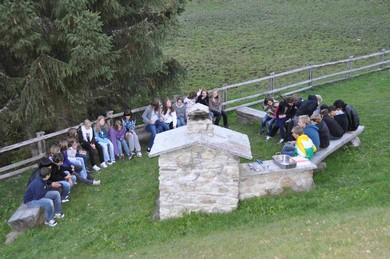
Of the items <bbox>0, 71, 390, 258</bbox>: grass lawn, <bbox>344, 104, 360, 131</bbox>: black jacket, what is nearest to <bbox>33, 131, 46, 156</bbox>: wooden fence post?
<bbox>0, 71, 390, 258</bbox>: grass lawn

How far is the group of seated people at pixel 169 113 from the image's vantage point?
48.7 ft

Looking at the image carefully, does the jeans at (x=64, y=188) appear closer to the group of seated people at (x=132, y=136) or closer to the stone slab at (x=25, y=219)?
the group of seated people at (x=132, y=136)

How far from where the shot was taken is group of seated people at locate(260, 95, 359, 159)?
450 inches

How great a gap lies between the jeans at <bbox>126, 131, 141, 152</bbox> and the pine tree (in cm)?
145

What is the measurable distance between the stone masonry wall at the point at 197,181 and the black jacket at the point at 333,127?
3.25m

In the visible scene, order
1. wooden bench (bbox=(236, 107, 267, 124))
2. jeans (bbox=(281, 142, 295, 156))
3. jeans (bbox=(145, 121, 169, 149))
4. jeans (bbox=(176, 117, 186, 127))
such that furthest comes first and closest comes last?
wooden bench (bbox=(236, 107, 267, 124))
jeans (bbox=(176, 117, 186, 127))
jeans (bbox=(145, 121, 169, 149))
jeans (bbox=(281, 142, 295, 156))

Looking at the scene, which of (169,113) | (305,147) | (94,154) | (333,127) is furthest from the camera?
(169,113)

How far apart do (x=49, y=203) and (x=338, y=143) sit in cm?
622

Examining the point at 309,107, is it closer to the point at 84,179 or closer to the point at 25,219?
the point at 84,179

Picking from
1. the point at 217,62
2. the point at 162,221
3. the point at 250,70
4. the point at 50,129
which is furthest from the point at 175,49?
the point at 162,221

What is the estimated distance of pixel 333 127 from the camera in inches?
484

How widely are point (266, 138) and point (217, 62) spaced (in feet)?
42.4

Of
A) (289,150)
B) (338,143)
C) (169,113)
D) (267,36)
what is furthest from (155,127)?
(267,36)

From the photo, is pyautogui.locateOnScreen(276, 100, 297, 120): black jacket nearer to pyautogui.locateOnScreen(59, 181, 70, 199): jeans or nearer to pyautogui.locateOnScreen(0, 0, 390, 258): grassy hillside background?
pyautogui.locateOnScreen(0, 0, 390, 258): grassy hillside background
